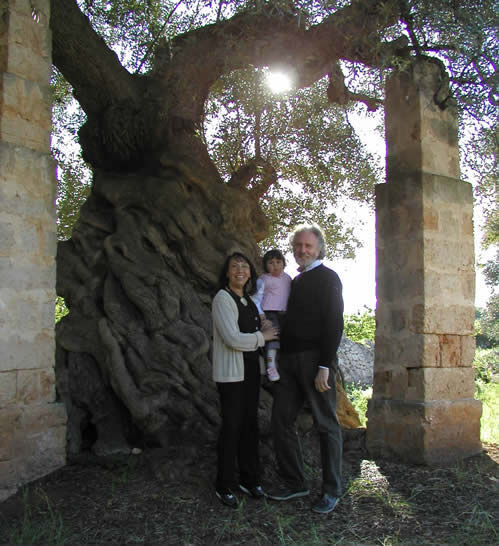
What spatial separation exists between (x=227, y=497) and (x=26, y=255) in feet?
9.55

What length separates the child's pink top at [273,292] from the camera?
547 centimetres

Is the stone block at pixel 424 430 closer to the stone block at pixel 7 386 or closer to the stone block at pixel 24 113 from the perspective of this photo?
the stone block at pixel 7 386

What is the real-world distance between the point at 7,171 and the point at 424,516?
485 cm

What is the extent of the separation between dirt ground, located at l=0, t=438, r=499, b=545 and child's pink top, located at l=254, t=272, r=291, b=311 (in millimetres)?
1640

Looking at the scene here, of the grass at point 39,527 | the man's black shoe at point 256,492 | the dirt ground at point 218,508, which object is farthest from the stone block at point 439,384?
the grass at point 39,527

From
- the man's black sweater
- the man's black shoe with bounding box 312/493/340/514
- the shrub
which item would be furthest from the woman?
the shrub

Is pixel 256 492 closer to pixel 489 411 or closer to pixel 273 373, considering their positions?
pixel 273 373

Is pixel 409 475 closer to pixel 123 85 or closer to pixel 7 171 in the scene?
pixel 7 171

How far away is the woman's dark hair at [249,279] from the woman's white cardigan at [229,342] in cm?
29

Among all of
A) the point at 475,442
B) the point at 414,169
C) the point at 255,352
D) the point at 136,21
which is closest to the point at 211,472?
the point at 255,352

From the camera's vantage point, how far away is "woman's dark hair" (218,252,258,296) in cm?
514

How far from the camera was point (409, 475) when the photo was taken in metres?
5.75

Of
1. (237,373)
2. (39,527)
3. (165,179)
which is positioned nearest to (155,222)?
(165,179)

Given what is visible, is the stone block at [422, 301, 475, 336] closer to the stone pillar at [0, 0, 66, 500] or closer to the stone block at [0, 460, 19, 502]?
the stone pillar at [0, 0, 66, 500]
